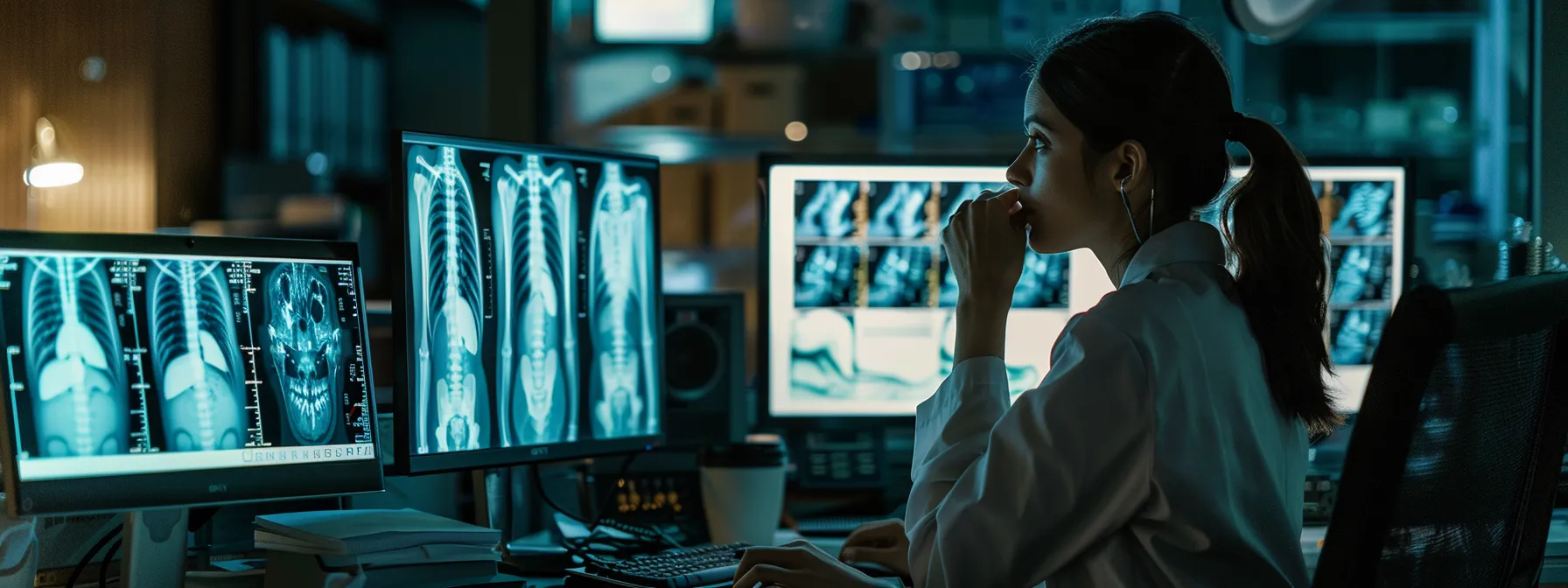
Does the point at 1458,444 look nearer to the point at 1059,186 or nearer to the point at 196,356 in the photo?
the point at 1059,186

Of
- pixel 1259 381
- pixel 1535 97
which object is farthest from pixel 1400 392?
pixel 1535 97

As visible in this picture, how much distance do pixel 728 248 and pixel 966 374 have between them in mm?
3059

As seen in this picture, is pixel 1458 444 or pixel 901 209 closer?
pixel 1458 444

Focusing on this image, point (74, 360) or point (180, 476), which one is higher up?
point (74, 360)

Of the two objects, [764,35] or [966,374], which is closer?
[966,374]

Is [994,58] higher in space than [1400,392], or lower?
higher

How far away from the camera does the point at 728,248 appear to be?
4184 millimetres

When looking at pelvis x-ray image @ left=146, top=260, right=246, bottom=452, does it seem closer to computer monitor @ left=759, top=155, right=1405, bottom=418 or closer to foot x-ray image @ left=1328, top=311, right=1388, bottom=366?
computer monitor @ left=759, top=155, right=1405, bottom=418

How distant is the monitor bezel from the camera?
1.03 metres

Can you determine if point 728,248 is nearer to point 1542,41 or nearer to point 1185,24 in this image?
point 1542,41

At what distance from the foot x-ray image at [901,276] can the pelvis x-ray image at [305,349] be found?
31.0 inches

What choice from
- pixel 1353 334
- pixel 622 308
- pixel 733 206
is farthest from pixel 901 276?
pixel 733 206

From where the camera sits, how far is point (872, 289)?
1.82 meters

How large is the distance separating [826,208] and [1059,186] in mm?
680
